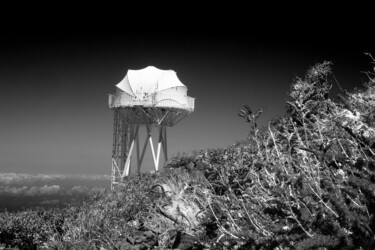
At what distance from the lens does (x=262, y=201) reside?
4539 mm

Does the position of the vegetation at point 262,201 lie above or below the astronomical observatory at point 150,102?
below

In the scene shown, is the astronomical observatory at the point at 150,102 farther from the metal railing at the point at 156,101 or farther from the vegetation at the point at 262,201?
the vegetation at the point at 262,201

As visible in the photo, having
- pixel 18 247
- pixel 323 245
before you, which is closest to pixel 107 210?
pixel 18 247

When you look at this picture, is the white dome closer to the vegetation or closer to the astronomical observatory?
the astronomical observatory

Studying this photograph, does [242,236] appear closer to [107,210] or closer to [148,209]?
[148,209]

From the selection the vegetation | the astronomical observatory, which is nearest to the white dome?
the astronomical observatory

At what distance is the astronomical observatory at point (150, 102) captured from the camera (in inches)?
891

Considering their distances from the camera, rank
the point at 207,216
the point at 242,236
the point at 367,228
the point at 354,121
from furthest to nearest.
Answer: the point at 207,216 < the point at 242,236 < the point at 354,121 < the point at 367,228

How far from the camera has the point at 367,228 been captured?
334cm

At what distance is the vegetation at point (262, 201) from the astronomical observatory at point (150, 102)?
11793 mm

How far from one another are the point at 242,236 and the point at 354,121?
143 centimetres

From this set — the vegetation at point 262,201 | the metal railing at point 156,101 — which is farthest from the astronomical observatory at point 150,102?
the vegetation at point 262,201

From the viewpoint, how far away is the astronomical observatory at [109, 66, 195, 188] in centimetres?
2262

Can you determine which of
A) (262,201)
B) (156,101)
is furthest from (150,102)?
(262,201)
